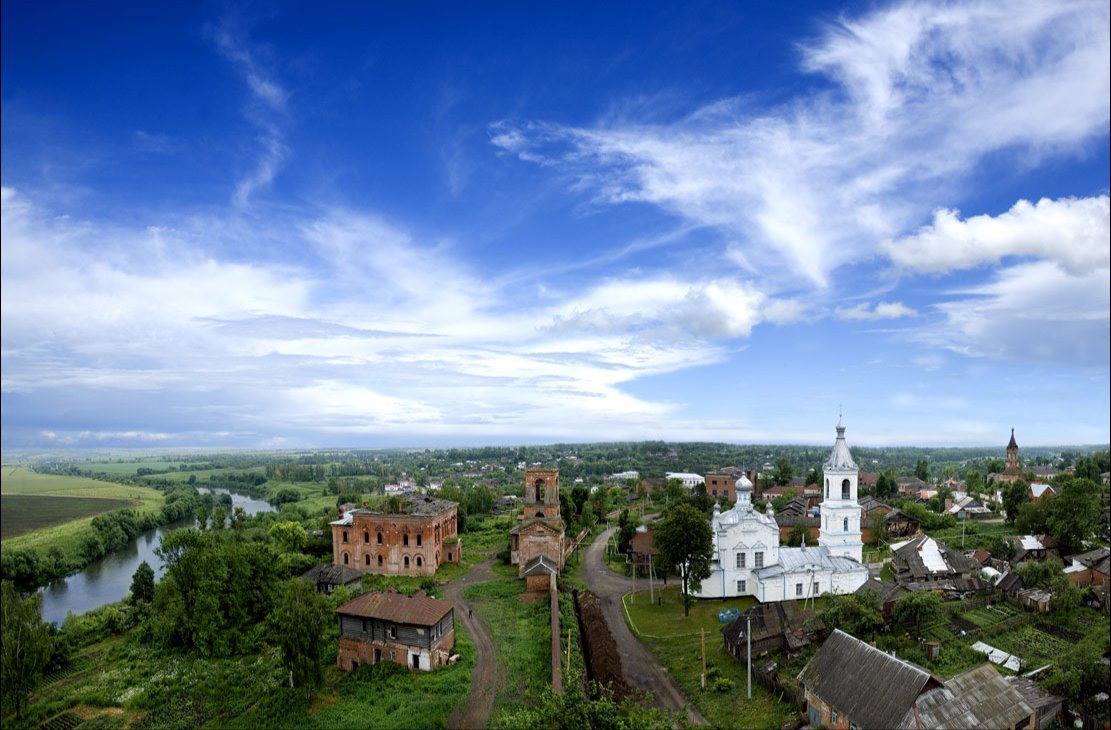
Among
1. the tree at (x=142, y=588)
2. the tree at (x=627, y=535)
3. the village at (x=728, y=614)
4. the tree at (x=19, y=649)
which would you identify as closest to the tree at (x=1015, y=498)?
the village at (x=728, y=614)

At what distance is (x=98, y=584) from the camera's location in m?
52.3

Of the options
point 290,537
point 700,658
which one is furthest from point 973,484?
point 290,537

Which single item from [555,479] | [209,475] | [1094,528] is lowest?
[209,475]

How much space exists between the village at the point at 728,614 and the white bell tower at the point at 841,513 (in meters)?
0.12

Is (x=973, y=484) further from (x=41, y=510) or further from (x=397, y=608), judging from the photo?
(x=41, y=510)

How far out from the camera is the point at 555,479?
152ft

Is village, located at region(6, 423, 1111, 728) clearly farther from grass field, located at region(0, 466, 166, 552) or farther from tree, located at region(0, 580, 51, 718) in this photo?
grass field, located at region(0, 466, 166, 552)

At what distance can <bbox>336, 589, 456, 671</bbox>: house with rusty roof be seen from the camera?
2616 centimetres

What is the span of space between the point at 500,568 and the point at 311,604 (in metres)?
20.9

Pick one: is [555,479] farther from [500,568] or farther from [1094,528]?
[1094,528]

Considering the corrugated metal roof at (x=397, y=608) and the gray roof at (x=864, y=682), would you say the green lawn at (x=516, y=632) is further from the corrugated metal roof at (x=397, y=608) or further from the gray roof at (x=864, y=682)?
the gray roof at (x=864, y=682)

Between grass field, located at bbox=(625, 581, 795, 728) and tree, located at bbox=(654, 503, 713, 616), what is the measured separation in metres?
1.37

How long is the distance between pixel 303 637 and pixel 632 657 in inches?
531

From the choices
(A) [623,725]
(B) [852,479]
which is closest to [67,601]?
(A) [623,725]
